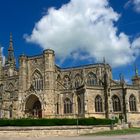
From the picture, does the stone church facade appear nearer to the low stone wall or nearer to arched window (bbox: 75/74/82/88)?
arched window (bbox: 75/74/82/88)

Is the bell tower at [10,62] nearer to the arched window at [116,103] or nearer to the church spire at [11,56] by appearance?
the church spire at [11,56]

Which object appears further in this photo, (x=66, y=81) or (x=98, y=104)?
(x=66, y=81)

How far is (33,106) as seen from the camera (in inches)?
2443

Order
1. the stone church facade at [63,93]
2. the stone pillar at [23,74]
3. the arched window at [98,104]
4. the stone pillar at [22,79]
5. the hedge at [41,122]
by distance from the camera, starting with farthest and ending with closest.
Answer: the stone pillar at [23,74] → the stone pillar at [22,79] → the arched window at [98,104] → the stone church facade at [63,93] → the hedge at [41,122]

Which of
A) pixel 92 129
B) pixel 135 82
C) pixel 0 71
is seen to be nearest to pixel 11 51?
pixel 0 71

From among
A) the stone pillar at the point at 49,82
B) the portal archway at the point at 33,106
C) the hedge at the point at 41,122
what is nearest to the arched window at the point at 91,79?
the stone pillar at the point at 49,82

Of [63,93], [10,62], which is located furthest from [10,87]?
[10,62]

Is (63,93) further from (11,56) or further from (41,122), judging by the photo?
(11,56)

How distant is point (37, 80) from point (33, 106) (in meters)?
5.40

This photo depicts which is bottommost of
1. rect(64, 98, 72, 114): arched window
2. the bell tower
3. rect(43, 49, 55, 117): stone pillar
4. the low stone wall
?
the low stone wall

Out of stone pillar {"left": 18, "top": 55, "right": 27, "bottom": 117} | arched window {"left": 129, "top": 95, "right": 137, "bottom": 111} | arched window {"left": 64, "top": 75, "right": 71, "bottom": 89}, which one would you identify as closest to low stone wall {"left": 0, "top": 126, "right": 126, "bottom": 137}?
arched window {"left": 129, "top": 95, "right": 137, "bottom": 111}

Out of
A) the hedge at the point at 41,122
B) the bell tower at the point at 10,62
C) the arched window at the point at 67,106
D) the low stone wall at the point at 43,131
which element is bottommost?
the low stone wall at the point at 43,131

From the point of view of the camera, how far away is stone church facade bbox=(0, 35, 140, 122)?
5297 centimetres

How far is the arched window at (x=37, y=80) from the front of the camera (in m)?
61.4
